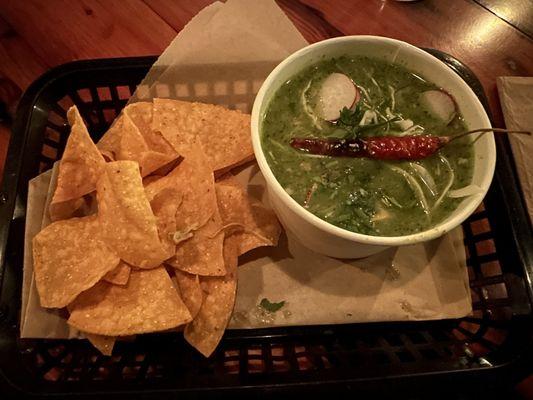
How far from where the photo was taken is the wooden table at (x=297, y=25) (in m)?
1.48

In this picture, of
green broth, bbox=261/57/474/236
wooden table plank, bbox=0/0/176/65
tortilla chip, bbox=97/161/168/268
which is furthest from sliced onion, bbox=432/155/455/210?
wooden table plank, bbox=0/0/176/65

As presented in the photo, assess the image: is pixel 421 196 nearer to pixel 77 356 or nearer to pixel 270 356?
pixel 270 356

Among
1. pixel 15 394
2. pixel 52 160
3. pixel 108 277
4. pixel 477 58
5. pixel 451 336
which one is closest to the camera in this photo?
pixel 15 394

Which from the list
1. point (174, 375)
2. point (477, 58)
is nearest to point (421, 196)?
point (174, 375)

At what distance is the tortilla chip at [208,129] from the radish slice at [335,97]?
0.76 ft

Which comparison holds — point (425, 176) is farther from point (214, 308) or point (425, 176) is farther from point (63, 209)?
point (63, 209)

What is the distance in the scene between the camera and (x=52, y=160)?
129 centimetres

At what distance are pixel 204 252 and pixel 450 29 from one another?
1.15 meters

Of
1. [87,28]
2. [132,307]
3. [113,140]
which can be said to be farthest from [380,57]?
[87,28]

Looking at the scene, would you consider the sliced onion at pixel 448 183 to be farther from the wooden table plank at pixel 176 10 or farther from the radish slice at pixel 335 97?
the wooden table plank at pixel 176 10

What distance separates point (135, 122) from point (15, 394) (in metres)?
0.66

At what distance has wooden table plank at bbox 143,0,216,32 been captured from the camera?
5.10ft

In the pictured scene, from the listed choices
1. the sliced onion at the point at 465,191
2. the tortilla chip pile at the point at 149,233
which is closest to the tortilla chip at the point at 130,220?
the tortilla chip pile at the point at 149,233

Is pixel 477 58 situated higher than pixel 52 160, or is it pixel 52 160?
pixel 477 58
